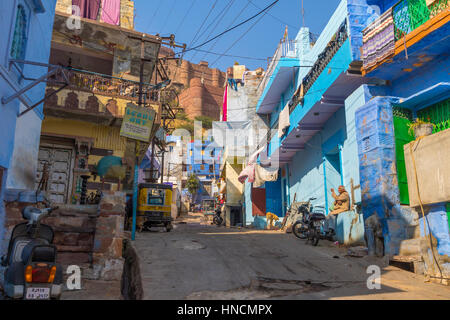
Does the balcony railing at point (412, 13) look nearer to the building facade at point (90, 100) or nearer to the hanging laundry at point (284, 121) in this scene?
the hanging laundry at point (284, 121)

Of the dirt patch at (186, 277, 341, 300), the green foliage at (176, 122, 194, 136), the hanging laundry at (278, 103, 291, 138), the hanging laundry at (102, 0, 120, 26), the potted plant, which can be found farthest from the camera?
the green foliage at (176, 122, 194, 136)

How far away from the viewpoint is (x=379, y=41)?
9391mm

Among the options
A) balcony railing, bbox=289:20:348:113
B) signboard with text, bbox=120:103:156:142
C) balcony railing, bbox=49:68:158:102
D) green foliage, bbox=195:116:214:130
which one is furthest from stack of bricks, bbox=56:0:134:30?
green foliage, bbox=195:116:214:130

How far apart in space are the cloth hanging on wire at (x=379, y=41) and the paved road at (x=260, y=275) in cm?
527

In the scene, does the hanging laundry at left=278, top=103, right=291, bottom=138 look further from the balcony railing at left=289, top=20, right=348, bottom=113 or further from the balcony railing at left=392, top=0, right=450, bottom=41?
the balcony railing at left=392, top=0, right=450, bottom=41

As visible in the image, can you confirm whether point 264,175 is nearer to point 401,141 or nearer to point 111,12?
point 401,141

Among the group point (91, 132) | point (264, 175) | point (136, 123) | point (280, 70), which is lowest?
point (264, 175)

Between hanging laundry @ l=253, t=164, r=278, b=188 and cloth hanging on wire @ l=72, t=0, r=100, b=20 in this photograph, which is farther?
hanging laundry @ l=253, t=164, r=278, b=188

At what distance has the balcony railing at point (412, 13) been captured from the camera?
25.4ft

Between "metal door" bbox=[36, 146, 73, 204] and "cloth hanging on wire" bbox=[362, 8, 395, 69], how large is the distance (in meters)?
11.4

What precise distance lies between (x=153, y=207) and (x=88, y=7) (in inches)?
371

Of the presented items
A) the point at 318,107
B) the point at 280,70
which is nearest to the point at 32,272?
the point at 318,107

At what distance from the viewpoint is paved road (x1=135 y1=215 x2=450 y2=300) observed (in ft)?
17.1

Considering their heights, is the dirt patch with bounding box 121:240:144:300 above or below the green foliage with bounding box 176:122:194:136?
below
